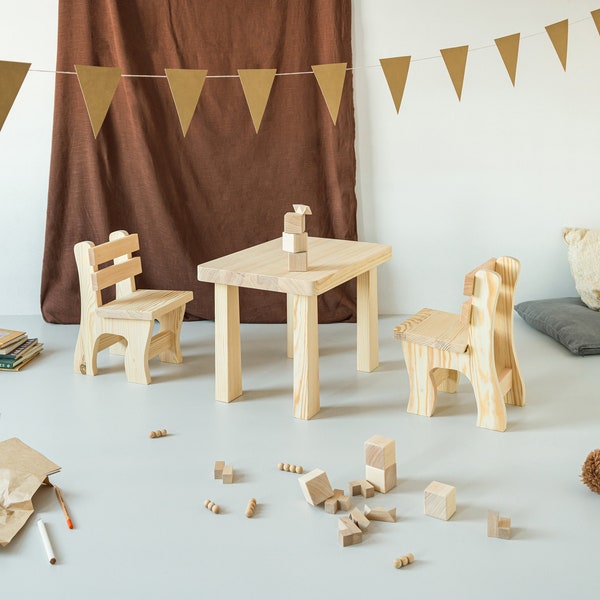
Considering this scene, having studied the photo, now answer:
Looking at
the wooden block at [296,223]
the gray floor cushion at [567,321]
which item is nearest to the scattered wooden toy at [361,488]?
the wooden block at [296,223]

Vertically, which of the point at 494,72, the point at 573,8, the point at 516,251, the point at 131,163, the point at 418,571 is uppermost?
the point at 573,8

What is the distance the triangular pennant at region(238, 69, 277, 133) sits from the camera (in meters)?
3.63

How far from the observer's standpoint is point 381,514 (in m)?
2.45

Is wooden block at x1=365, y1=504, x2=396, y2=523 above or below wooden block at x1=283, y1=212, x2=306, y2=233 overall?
below

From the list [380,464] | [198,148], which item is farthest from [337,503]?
[198,148]

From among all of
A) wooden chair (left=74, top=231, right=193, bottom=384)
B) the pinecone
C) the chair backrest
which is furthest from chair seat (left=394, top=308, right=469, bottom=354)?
the chair backrest

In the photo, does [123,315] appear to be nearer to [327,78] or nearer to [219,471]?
[219,471]

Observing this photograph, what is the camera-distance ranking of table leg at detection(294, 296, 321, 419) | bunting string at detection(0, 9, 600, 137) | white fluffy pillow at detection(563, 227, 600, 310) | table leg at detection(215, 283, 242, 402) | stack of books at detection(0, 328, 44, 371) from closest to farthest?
1. table leg at detection(294, 296, 321, 419)
2. table leg at detection(215, 283, 242, 402)
3. bunting string at detection(0, 9, 600, 137)
4. stack of books at detection(0, 328, 44, 371)
5. white fluffy pillow at detection(563, 227, 600, 310)

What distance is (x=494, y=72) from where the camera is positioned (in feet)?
13.8

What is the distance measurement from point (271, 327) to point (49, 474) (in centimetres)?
193

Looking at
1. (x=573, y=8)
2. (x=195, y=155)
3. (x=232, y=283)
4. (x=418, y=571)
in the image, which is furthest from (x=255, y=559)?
(x=573, y=8)

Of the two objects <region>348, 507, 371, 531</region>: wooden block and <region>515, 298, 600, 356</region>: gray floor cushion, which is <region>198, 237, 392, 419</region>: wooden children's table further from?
<region>515, 298, 600, 356</region>: gray floor cushion

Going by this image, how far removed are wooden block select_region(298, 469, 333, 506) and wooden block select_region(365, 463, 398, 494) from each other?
148mm

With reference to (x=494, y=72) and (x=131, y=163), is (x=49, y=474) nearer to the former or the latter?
(x=131, y=163)
